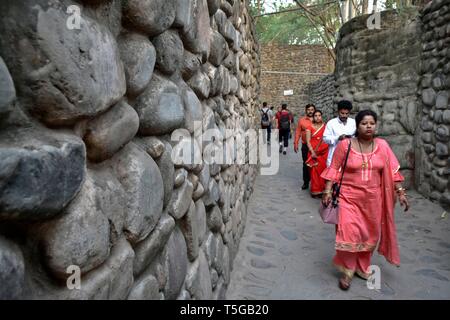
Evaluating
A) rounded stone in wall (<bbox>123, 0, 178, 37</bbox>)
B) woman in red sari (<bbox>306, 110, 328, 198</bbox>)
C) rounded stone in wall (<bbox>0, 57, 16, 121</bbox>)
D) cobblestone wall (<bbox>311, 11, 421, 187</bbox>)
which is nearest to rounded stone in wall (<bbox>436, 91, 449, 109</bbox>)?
cobblestone wall (<bbox>311, 11, 421, 187</bbox>)

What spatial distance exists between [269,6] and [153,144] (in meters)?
18.8

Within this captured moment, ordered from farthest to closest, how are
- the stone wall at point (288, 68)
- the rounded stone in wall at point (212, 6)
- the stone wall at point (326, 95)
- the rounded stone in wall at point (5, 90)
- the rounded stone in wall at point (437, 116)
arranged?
1. the stone wall at point (288, 68)
2. the stone wall at point (326, 95)
3. the rounded stone in wall at point (437, 116)
4. the rounded stone in wall at point (212, 6)
5. the rounded stone in wall at point (5, 90)

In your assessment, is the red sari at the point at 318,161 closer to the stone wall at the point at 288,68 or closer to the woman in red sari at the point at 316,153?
the woman in red sari at the point at 316,153

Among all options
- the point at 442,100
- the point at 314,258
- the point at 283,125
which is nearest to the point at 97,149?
the point at 314,258

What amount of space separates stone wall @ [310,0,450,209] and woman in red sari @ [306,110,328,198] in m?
1.02

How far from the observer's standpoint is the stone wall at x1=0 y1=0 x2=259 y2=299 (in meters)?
0.70

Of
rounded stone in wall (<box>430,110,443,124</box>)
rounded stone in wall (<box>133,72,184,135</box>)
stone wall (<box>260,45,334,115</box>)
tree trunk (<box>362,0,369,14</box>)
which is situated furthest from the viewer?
stone wall (<box>260,45,334,115</box>)

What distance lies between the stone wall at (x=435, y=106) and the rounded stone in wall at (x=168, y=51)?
4.14 meters

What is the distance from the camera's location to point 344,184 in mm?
2893

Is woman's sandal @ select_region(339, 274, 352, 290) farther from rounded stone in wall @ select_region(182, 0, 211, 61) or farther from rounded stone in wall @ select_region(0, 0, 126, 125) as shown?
rounded stone in wall @ select_region(0, 0, 126, 125)

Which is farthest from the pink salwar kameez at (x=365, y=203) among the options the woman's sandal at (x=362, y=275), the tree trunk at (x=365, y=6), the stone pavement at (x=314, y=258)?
the tree trunk at (x=365, y=6)

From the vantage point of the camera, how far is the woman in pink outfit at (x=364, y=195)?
2812mm

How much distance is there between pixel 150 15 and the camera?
116cm
